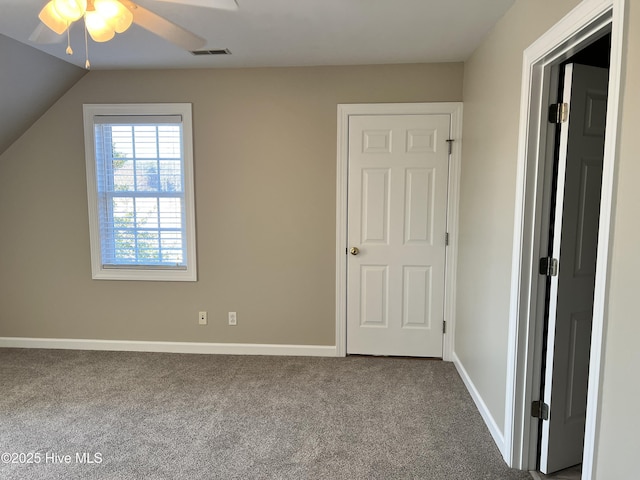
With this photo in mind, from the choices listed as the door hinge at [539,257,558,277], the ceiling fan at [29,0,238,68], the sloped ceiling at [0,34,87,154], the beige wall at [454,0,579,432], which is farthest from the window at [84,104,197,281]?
the door hinge at [539,257,558,277]

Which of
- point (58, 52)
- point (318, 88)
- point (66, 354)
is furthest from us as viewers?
point (66, 354)

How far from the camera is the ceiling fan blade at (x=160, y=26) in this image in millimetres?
1583

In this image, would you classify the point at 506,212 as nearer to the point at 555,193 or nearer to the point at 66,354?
the point at 555,193

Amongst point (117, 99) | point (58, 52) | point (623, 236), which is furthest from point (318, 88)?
point (623, 236)

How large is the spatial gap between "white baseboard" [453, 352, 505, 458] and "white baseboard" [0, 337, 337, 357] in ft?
3.35

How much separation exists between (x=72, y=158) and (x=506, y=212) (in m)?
3.37

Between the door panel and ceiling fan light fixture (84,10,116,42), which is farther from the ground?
ceiling fan light fixture (84,10,116,42)

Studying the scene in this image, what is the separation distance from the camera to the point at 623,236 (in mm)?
1238

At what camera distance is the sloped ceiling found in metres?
2.79

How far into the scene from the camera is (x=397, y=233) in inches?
134

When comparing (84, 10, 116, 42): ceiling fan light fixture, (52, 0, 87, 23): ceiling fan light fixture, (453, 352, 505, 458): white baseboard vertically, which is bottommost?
(453, 352, 505, 458): white baseboard

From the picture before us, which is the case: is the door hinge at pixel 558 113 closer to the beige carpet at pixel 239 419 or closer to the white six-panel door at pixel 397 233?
the white six-panel door at pixel 397 233

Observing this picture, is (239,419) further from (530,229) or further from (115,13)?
(115,13)

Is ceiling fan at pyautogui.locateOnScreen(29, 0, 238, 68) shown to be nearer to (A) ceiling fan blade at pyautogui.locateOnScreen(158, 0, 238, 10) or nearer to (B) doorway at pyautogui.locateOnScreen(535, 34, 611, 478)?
(A) ceiling fan blade at pyautogui.locateOnScreen(158, 0, 238, 10)
